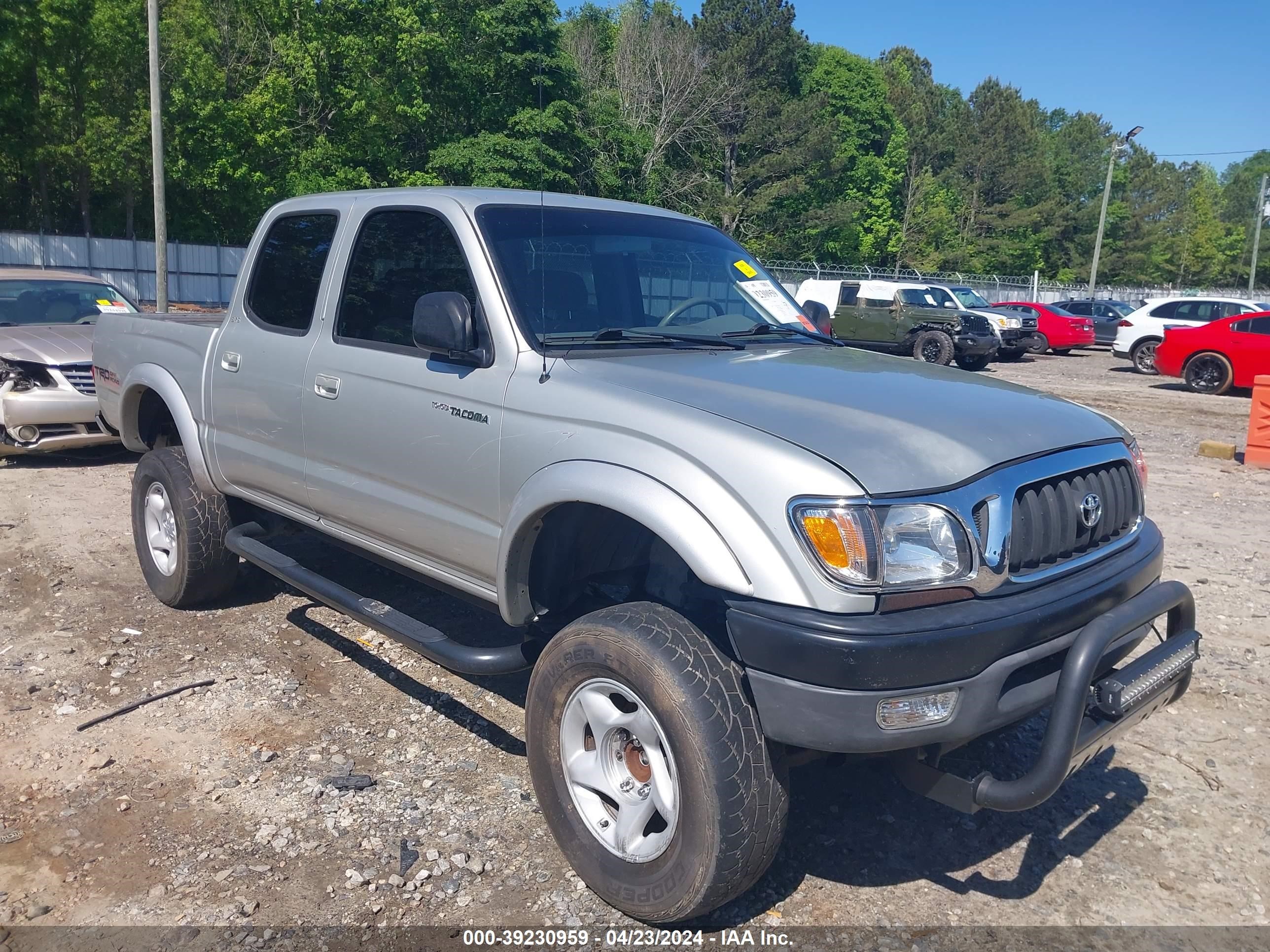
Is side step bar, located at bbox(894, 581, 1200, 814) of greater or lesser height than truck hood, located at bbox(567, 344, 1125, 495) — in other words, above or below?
below

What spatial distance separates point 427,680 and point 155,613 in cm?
175

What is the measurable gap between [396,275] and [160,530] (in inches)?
96.2

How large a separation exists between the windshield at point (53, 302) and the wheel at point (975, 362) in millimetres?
18046

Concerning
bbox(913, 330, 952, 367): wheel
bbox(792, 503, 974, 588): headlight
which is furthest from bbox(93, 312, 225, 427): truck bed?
bbox(913, 330, 952, 367): wheel

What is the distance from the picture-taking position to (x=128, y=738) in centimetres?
408

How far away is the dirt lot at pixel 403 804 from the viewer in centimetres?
310

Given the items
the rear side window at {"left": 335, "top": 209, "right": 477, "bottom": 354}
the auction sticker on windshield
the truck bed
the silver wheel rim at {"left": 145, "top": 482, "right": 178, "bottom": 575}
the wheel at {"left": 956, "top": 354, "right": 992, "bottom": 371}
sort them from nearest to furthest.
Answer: the rear side window at {"left": 335, "top": 209, "right": 477, "bottom": 354}
the auction sticker on windshield
the truck bed
the silver wheel rim at {"left": 145, "top": 482, "right": 178, "bottom": 575}
the wheel at {"left": 956, "top": 354, "right": 992, "bottom": 371}

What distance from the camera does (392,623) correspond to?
372cm

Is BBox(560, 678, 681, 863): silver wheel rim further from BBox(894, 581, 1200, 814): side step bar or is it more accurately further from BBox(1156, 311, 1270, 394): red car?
BBox(1156, 311, 1270, 394): red car

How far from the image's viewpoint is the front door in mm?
3459

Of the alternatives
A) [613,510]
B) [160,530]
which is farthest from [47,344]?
[613,510]

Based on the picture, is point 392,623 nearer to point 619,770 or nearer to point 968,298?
point 619,770

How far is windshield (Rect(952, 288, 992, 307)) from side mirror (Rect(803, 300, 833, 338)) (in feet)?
72.2

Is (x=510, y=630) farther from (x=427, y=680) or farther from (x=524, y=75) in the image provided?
(x=524, y=75)
